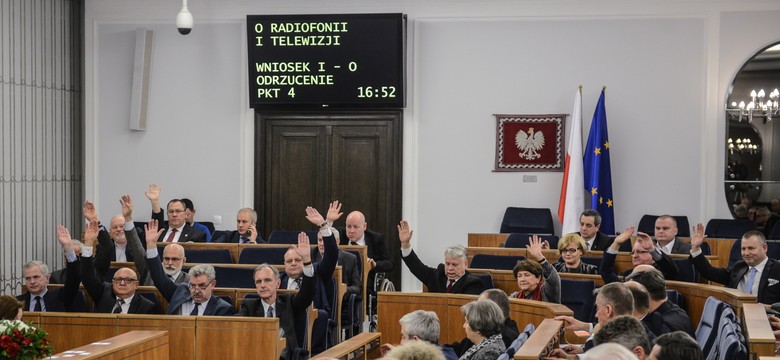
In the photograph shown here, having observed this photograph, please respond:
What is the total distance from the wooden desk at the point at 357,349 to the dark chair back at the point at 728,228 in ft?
18.0

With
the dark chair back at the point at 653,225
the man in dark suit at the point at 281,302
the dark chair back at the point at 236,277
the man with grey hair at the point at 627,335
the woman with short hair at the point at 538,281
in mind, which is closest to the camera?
the man with grey hair at the point at 627,335

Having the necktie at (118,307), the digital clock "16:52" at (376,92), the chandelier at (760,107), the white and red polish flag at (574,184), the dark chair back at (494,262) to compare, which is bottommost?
the necktie at (118,307)

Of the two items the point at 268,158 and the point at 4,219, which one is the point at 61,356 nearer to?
the point at 4,219

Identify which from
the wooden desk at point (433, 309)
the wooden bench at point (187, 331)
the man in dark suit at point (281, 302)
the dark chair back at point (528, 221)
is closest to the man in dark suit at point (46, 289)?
the wooden bench at point (187, 331)

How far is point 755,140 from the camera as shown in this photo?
10.9 meters

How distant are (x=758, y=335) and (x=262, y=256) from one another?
4.75 meters

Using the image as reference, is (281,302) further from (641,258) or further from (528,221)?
(528,221)

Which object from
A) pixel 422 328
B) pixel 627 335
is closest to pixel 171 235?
pixel 422 328

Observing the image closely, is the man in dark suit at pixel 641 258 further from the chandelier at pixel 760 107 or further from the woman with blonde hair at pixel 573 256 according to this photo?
the chandelier at pixel 760 107

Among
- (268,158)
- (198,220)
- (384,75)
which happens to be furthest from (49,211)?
(384,75)

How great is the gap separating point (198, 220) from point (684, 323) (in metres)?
7.19

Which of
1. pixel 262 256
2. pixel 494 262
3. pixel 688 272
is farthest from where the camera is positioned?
pixel 262 256

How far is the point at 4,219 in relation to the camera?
10.6 meters

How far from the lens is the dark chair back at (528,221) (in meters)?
11.0
